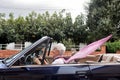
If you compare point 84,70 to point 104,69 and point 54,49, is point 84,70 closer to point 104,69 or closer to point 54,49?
point 104,69

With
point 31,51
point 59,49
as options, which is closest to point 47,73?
point 31,51

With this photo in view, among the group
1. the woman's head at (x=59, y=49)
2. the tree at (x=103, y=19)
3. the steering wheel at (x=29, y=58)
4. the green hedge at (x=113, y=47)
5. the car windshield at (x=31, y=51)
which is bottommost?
the green hedge at (x=113, y=47)

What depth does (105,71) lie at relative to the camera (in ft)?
15.4

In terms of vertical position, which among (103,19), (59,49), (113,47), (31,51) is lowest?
(113,47)

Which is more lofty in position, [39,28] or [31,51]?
[31,51]

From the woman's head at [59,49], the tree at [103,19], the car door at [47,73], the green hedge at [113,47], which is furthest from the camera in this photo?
the tree at [103,19]

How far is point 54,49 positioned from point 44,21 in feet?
108

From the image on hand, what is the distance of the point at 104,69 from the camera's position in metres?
4.71

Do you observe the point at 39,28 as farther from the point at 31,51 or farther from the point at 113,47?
the point at 31,51

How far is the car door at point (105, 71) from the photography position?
467cm

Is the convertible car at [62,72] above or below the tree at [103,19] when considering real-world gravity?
above

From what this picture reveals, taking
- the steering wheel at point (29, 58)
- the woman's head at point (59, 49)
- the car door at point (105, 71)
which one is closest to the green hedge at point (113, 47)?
the woman's head at point (59, 49)

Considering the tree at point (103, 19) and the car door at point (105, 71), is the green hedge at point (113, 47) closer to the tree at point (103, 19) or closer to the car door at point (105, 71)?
the tree at point (103, 19)

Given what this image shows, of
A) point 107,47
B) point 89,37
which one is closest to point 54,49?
point 107,47
